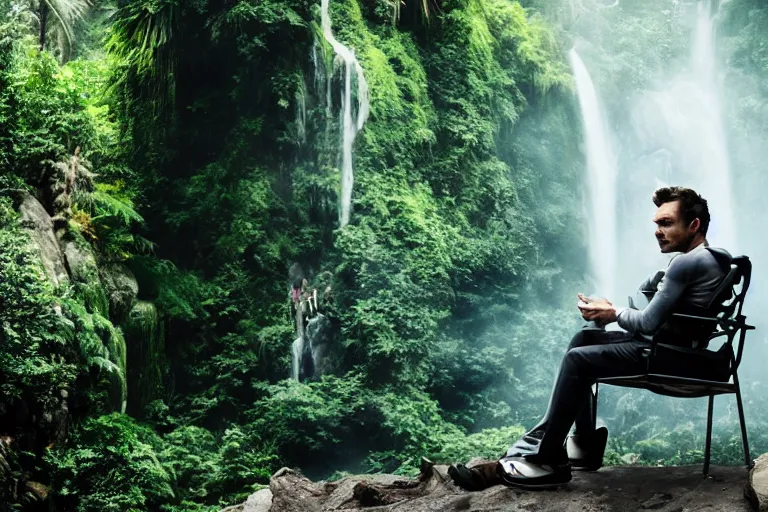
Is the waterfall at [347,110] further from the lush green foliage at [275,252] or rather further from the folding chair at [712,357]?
the folding chair at [712,357]

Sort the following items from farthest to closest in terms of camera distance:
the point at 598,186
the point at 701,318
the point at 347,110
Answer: the point at 598,186 → the point at 347,110 → the point at 701,318

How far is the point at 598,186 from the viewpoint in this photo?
14328 millimetres

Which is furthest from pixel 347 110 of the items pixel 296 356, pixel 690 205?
pixel 690 205

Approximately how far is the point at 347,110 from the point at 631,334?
307 inches

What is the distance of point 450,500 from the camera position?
3930 millimetres

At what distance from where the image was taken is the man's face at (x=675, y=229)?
355cm

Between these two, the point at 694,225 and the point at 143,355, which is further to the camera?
the point at 143,355

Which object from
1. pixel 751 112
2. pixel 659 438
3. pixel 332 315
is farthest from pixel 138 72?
pixel 751 112

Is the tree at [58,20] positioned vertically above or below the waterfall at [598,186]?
above

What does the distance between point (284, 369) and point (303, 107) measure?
12.1 feet

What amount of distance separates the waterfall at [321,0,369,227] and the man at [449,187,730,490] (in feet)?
23.5

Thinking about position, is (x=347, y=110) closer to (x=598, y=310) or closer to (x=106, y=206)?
(x=106, y=206)

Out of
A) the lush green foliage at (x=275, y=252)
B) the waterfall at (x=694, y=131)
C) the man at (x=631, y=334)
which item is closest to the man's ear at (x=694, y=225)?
the man at (x=631, y=334)

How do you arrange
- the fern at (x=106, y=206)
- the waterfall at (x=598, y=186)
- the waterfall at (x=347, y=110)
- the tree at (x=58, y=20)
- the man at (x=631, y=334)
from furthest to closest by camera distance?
the waterfall at (x=598, y=186) < the waterfall at (x=347, y=110) < the tree at (x=58, y=20) < the fern at (x=106, y=206) < the man at (x=631, y=334)
